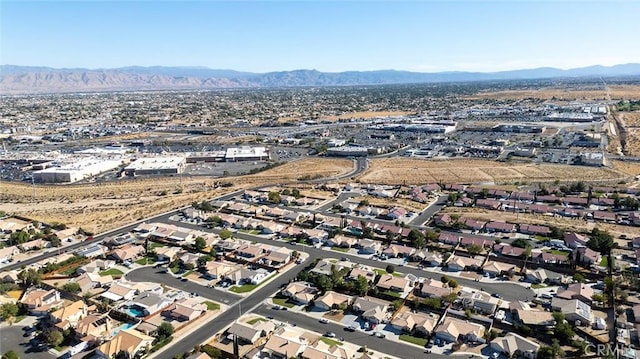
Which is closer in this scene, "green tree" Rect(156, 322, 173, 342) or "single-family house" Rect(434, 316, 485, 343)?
"single-family house" Rect(434, 316, 485, 343)

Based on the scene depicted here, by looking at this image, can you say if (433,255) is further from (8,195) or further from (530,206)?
(8,195)

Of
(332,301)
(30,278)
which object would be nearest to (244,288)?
(332,301)

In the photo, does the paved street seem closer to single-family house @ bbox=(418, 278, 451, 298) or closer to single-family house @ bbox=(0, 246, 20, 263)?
single-family house @ bbox=(0, 246, 20, 263)

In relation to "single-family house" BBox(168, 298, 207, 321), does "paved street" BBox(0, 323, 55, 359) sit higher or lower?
lower

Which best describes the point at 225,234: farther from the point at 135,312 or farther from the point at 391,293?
the point at 391,293

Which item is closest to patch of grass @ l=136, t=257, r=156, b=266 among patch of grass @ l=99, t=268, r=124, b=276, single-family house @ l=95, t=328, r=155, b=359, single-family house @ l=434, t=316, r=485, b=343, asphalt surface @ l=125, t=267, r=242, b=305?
asphalt surface @ l=125, t=267, r=242, b=305

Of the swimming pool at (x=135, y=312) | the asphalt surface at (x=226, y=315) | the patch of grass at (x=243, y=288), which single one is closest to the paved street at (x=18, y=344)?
the swimming pool at (x=135, y=312)

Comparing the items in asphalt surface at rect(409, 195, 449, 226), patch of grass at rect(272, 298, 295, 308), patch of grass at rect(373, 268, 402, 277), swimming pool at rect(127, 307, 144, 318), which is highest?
asphalt surface at rect(409, 195, 449, 226)
